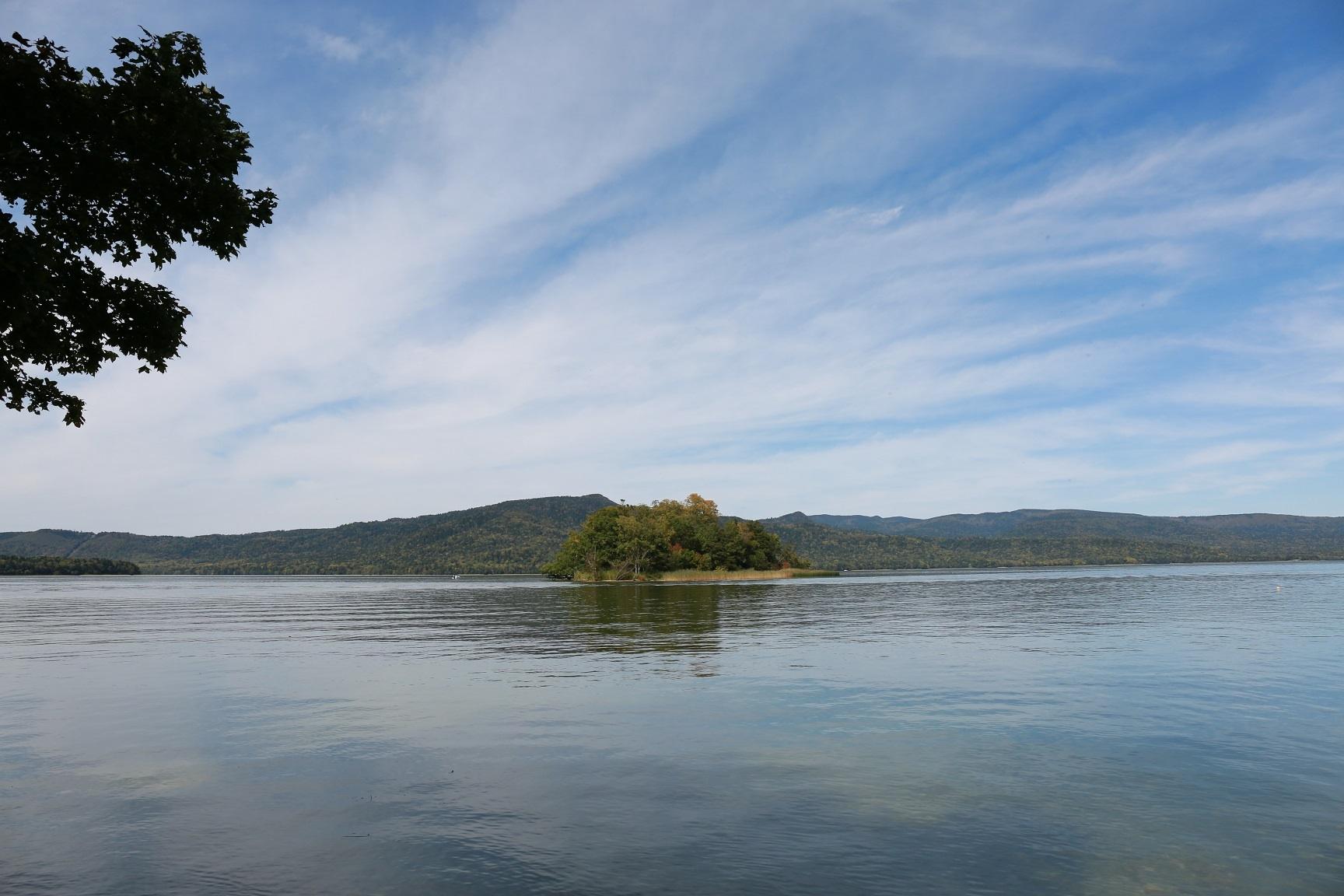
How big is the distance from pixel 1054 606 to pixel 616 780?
61895 mm

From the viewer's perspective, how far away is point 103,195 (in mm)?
16500

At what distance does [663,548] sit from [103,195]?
6553 inches

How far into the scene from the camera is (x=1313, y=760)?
15461 mm

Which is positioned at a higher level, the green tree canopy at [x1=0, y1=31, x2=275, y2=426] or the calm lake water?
the green tree canopy at [x1=0, y1=31, x2=275, y2=426]

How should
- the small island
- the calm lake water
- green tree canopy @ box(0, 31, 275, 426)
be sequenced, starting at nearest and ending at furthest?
the calm lake water → green tree canopy @ box(0, 31, 275, 426) → the small island

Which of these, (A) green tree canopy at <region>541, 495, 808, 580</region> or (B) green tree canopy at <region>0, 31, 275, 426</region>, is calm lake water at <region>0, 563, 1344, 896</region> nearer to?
(B) green tree canopy at <region>0, 31, 275, 426</region>

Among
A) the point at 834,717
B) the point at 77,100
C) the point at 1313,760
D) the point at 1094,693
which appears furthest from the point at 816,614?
the point at 77,100

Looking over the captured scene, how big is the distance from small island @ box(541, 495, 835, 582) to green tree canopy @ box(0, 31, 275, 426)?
157 meters

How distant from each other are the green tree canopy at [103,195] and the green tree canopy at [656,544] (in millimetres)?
156549

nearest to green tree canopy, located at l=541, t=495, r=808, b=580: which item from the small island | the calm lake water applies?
the small island

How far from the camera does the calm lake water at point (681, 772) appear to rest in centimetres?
1012

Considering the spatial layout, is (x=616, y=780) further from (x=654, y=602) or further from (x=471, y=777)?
(x=654, y=602)

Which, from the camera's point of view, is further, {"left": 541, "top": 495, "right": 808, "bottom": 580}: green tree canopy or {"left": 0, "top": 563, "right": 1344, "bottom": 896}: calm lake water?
{"left": 541, "top": 495, "right": 808, "bottom": 580}: green tree canopy

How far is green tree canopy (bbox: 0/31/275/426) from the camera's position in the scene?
15.0m
